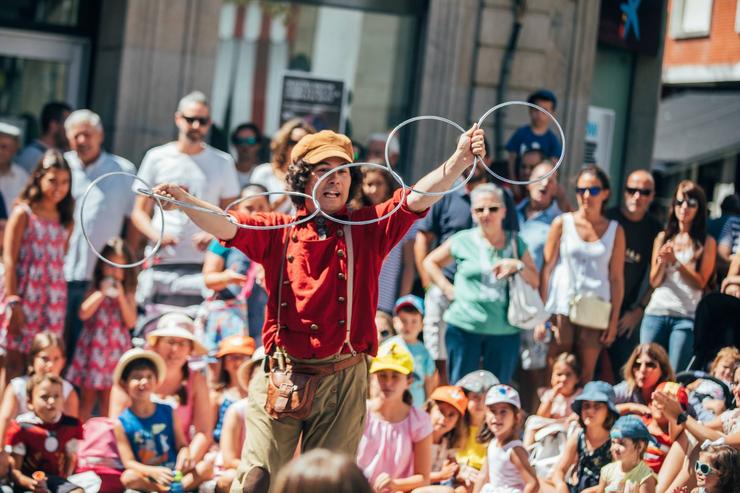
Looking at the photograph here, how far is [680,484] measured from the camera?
7352mm

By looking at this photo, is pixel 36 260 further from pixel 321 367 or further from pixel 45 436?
pixel 321 367

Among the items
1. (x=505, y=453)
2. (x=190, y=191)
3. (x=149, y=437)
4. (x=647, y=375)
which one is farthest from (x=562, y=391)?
(x=190, y=191)

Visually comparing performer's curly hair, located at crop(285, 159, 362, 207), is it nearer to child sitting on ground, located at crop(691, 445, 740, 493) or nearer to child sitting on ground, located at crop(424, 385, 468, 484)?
child sitting on ground, located at crop(691, 445, 740, 493)

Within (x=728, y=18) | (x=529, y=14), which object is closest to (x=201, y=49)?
(x=529, y=14)

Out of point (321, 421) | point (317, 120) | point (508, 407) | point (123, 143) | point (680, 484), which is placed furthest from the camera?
point (317, 120)

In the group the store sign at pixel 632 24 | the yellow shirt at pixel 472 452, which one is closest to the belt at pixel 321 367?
the yellow shirt at pixel 472 452

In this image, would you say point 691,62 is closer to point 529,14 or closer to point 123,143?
point 529,14

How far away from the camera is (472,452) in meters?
8.30

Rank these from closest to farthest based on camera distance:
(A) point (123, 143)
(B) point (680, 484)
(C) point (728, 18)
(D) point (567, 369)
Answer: (B) point (680, 484) < (D) point (567, 369) < (A) point (123, 143) < (C) point (728, 18)

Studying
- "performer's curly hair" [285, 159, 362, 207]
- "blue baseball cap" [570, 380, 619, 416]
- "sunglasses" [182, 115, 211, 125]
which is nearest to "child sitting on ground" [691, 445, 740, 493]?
"blue baseball cap" [570, 380, 619, 416]

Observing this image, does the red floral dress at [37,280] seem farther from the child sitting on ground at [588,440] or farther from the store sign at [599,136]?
the store sign at [599,136]

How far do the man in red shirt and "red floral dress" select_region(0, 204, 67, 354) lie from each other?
3.33 metres

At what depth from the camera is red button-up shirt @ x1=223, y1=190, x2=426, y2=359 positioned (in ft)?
19.4

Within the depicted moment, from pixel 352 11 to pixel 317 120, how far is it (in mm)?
1147
